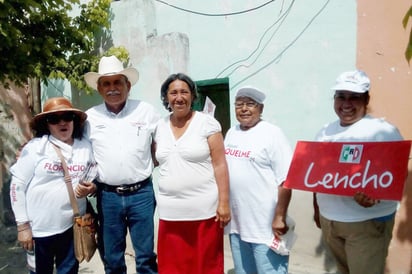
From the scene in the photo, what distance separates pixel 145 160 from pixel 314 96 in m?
1.86

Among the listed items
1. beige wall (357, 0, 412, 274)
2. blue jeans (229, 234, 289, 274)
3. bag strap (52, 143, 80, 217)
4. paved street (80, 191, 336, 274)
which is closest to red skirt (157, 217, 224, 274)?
blue jeans (229, 234, 289, 274)

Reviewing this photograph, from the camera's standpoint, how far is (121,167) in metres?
3.09

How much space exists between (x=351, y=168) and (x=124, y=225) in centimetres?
173

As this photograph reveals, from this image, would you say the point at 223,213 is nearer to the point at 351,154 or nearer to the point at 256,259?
the point at 256,259

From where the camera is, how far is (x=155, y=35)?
5.33m

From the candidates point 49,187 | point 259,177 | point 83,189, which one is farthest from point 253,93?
point 49,187

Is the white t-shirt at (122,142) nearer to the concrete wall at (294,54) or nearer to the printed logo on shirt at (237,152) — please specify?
the printed logo on shirt at (237,152)

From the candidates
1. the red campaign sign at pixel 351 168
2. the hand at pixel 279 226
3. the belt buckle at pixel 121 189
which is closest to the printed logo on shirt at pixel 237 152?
the red campaign sign at pixel 351 168

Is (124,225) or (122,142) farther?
(124,225)

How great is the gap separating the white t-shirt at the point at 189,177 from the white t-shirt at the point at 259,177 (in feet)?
0.67

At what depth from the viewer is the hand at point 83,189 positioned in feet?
9.96

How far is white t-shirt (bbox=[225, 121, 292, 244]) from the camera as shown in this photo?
2.86 metres

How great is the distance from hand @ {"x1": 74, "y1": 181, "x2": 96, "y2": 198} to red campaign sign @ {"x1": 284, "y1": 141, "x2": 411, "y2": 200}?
141 cm

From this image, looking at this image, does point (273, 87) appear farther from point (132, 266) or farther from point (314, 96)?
point (132, 266)
